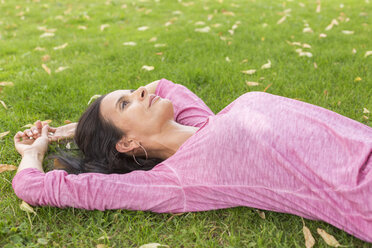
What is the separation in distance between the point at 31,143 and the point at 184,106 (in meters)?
1.26

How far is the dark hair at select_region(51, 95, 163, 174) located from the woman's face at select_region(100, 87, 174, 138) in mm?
61

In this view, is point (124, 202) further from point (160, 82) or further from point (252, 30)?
point (252, 30)

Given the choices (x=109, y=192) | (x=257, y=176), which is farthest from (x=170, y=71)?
(x=257, y=176)

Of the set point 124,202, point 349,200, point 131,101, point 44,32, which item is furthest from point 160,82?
point 44,32

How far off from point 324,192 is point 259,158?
0.39m

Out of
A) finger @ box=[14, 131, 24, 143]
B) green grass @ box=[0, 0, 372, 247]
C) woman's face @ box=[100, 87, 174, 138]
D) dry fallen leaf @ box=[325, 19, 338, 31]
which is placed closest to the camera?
green grass @ box=[0, 0, 372, 247]

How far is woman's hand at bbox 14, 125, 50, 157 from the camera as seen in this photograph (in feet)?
8.60

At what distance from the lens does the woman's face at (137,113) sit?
7.55ft

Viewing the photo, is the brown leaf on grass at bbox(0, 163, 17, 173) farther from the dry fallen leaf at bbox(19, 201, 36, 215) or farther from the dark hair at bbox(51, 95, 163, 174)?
the dry fallen leaf at bbox(19, 201, 36, 215)

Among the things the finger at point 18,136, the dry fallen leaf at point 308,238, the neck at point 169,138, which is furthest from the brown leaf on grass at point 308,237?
the finger at point 18,136

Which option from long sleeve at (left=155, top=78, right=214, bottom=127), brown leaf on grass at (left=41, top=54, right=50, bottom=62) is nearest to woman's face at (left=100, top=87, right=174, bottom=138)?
long sleeve at (left=155, top=78, right=214, bottom=127)

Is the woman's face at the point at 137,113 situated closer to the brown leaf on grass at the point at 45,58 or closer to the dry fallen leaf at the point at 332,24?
the brown leaf on grass at the point at 45,58

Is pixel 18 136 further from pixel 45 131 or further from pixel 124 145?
pixel 124 145

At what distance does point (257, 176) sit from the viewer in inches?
79.3
